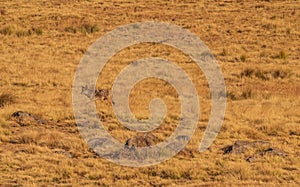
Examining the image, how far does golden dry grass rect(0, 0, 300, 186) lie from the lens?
12969 millimetres

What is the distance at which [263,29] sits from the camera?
35125 millimetres

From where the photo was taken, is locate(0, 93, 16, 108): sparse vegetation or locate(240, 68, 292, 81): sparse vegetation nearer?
locate(0, 93, 16, 108): sparse vegetation

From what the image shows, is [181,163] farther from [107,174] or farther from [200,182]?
[107,174]

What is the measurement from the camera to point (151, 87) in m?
23.2

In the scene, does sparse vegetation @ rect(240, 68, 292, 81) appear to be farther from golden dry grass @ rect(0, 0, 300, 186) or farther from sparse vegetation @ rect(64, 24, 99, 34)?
sparse vegetation @ rect(64, 24, 99, 34)

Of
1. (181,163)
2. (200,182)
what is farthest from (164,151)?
(200,182)

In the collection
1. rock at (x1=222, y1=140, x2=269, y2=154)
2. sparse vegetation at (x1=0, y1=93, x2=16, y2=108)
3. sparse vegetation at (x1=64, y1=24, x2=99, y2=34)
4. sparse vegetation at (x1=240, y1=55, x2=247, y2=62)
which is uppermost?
sparse vegetation at (x1=64, y1=24, x2=99, y2=34)

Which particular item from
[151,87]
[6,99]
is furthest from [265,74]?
[6,99]

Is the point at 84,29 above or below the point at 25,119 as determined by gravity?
above

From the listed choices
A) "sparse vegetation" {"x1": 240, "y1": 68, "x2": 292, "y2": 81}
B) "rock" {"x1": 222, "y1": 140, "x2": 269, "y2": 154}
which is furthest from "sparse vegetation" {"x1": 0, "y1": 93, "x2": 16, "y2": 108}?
"sparse vegetation" {"x1": 240, "y1": 68, "x2": 292, "y2": 81}

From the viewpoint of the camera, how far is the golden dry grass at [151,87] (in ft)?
42.5

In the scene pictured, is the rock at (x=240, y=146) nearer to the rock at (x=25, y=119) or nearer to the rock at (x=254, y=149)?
the rock at (x=254, y=149)

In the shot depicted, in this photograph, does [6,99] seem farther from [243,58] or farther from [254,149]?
[243,58]

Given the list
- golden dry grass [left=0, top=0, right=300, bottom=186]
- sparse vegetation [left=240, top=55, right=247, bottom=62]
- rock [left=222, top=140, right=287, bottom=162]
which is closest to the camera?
golden dry grass [left=0, top=0, right=300, bottom=186]
